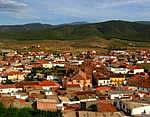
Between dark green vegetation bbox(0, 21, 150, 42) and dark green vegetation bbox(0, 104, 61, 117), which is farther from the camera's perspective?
dark green vegetation bbox(0, 21, 150, 42)

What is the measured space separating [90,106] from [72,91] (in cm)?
959

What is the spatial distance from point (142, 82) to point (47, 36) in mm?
122884

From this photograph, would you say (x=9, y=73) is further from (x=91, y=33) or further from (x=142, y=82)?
(x=91, y=33)

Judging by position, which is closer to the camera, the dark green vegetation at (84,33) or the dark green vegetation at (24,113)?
the dark green vegetation at (24,113)

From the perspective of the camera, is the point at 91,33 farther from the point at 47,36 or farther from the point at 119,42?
the point at 119,42

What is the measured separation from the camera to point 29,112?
80.7ft

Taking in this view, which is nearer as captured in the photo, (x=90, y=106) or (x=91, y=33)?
(x=90, y=106)

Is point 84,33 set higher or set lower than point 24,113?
higher

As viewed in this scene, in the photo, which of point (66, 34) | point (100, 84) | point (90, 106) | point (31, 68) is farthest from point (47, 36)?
point (90, 106)

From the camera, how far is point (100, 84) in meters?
45.8

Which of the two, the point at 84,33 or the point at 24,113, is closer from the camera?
the point at 24,113

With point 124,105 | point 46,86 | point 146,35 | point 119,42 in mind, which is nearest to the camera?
point 124,105

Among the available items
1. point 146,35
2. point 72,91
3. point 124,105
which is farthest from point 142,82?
point 146,35

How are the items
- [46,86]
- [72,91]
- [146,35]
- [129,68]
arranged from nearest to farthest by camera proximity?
[72,91] < [46,86] < [129,68] < [146,35]
